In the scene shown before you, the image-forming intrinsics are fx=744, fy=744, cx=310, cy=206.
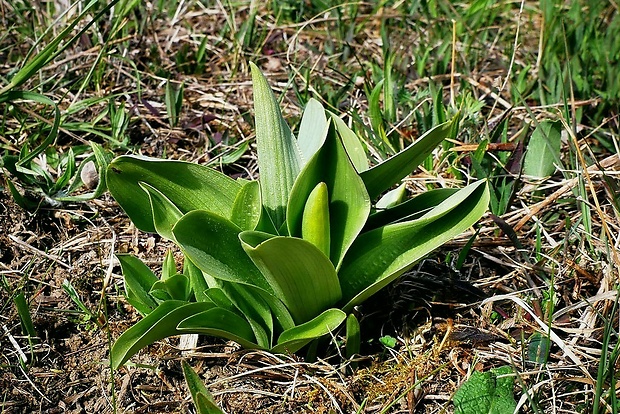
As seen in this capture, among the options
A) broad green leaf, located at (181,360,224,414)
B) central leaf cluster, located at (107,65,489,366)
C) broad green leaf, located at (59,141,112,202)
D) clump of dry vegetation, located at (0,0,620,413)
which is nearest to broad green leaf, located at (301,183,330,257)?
central leaf cluster, located at (107,65,489,366)

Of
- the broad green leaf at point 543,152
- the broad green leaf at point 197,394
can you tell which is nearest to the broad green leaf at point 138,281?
the broad green leaf at point 197,394

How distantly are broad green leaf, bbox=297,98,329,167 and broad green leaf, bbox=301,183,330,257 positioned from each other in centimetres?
22

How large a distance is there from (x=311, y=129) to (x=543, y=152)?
32.4 inches

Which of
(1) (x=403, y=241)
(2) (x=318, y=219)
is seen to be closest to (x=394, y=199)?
(1) (x=403, y=241)

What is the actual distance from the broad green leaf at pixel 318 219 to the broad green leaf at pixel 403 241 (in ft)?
0.29

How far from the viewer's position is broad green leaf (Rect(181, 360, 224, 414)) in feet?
4.67

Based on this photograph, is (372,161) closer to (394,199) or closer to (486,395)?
(394,199)

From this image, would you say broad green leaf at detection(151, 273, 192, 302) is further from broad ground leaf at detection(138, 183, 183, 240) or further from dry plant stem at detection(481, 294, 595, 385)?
dry plant stem at detection(481, 294, 595, 385)

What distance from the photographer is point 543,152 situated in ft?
7.11

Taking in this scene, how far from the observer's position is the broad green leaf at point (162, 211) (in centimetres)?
151

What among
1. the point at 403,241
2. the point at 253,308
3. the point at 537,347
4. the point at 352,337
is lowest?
the point at 537,347

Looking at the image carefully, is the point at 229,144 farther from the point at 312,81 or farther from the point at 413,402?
the point at 413,402

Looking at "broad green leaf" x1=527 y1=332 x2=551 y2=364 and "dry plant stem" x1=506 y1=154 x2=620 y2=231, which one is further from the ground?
"dry plant stem" x1=506 y1=154 x2=620 y2=231

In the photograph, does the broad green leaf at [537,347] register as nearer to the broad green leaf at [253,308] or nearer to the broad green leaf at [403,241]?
the broad green leaf at [403,241]
